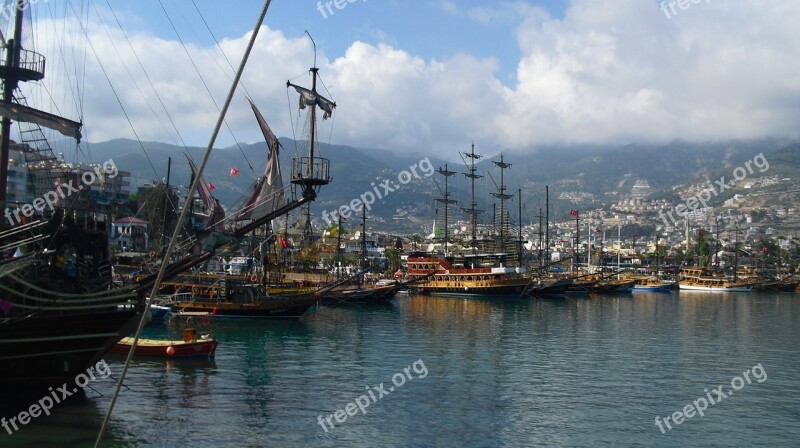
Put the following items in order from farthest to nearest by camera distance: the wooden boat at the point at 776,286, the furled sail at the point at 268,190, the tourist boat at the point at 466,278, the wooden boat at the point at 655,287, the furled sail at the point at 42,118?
the wooden boat at the point at 776,286 < the wooden boat at the point at 655,287 < the tourist boat at the point at 466,278 < the furled sail at the point at 268,190 < the furled sail at the point at 42,118

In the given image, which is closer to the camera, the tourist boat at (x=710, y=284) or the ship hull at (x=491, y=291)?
the ship hull at (x=491, y=291)

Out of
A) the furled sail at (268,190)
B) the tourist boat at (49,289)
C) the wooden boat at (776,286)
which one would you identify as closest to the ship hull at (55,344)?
the tourist boat at (49,289)

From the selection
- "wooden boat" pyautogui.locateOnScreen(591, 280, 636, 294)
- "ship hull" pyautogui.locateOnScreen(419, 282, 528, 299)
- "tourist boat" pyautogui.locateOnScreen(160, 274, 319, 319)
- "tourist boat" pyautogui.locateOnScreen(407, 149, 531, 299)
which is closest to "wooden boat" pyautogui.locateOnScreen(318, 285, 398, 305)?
"tourist boat" pyautogui.locateOnScreen(407, 149, 531, 299)

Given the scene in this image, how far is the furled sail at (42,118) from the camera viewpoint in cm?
2364

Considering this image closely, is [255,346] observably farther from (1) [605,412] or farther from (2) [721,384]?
(2) [721,384]

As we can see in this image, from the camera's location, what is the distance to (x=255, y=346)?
3738 centimetres

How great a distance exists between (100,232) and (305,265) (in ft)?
207

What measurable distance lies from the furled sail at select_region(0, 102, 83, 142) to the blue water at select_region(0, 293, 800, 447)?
9.60 metres

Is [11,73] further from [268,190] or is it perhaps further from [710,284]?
[710,284]

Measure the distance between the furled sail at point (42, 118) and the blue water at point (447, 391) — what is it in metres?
9.60

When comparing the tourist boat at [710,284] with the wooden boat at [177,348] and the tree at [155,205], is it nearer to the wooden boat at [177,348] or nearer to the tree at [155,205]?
the tree at [155,205]

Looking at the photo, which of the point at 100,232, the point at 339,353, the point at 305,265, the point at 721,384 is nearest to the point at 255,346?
the point at 339,353

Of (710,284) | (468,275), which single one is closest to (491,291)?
(468,275)

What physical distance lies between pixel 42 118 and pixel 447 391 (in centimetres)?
1818
